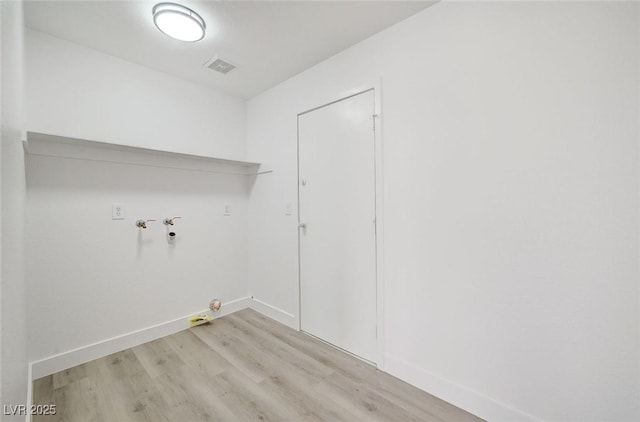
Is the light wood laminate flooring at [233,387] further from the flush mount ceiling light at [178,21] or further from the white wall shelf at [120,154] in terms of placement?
the flush mount ceiling light at [178,21]

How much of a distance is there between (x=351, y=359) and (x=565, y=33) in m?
2.32

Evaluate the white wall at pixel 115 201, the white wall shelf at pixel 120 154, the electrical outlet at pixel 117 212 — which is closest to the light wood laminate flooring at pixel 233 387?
the white wall at pixel 115 201

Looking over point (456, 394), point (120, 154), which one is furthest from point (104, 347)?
point (456, 394)

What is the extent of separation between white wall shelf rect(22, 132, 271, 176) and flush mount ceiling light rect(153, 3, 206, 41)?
89 centimetres

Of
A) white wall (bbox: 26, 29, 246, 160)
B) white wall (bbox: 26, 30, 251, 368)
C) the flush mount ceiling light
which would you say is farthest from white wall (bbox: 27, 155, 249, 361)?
the flush mount ceiling light

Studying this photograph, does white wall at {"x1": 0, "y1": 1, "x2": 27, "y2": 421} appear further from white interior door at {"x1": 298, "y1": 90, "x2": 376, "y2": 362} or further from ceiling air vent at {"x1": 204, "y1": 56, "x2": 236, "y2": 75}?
white interior door at {"x1": 298, "y1": 90, "x2": 376, "y2": 362}

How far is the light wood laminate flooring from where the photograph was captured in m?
1.47

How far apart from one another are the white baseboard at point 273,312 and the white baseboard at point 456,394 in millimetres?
1041

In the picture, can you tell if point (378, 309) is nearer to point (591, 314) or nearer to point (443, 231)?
point (443, 231)

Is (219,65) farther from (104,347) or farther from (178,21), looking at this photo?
(104,347)

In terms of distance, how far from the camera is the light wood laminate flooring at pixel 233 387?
1466 millimetres

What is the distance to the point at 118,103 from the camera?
214 cm

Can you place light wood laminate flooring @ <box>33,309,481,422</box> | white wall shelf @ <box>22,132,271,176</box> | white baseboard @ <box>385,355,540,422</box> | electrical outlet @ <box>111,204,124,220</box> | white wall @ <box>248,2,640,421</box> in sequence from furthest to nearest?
electrical outlet @ <box>111,204,124,220</box> < white wall shelf @ <box>22,132,271,176</box> < light wood laminate flooring @ <box>33,309,481,422</box> < white baseboard @ <box>385,355,540,422</box> < white wall @ <box>248,2,640,421</box>

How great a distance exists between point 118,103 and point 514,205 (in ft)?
9.69
